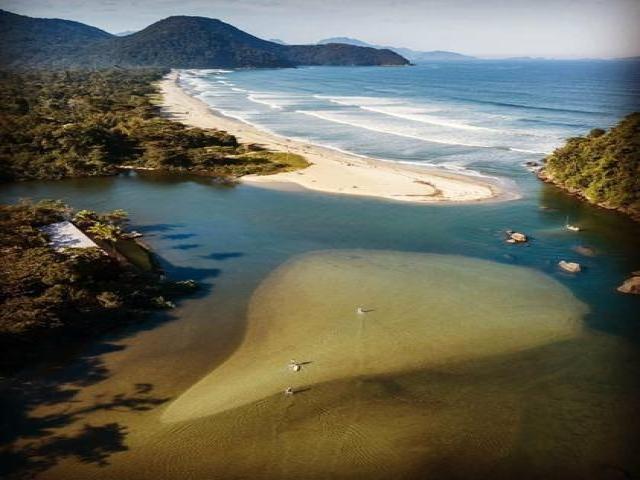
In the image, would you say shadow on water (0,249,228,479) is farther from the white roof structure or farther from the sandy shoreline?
the sandy shoreline

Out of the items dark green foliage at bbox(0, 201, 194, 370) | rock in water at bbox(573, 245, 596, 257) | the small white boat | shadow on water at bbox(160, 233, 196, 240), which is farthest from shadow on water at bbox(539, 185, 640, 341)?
shadow on water at bbox(160, 233, 196, 240)

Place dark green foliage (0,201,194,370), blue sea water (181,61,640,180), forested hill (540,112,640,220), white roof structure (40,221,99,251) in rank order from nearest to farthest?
dark green foliage (0,201,194,370), white roof structure (40,221,99,251), forested hill (540,112,640,220), blue sea water (181,61,640,180)

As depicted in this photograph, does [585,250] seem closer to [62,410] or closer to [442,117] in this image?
[62,410]

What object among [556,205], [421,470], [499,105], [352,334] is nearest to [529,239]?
[556,205]

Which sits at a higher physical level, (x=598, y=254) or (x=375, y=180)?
(x=375, y=180)

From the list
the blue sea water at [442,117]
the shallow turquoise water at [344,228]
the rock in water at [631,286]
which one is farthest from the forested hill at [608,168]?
the rock in water at [631,286]

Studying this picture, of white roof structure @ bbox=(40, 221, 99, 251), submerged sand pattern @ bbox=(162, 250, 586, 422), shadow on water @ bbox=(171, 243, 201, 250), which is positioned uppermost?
white roof structure @ bbox=(40, 221, 99, 251)

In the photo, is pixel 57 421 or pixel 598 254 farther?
pixel 598 254

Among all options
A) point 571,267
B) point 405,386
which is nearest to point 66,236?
point 405,386

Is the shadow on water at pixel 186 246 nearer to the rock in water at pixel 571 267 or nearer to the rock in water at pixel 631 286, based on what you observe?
the rock in water at pixel 571 267
